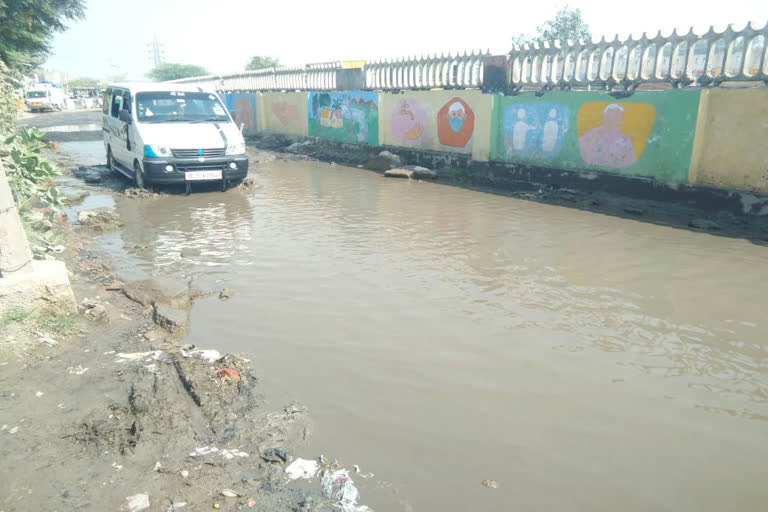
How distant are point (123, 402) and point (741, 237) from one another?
7545 millimetres

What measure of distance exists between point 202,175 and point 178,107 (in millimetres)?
1516

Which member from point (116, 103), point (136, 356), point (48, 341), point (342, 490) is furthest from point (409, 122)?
point (342, 490)

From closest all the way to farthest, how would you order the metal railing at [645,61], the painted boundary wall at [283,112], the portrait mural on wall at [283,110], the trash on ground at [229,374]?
the trash on ground at [229,374], the metal railing at [645,61], the painted boundary wall at [283,112], the portrait mural on wall at [283,110]

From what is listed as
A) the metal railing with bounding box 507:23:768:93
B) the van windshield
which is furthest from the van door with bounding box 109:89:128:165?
the metal railing with bounding box 507:23:768:93

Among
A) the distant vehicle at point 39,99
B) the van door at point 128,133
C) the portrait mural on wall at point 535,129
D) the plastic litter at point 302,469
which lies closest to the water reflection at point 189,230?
the van door at point 128,133

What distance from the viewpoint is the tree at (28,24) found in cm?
1664

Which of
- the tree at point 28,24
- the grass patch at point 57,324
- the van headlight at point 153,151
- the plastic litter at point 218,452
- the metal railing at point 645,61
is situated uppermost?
the tree at point 28,24

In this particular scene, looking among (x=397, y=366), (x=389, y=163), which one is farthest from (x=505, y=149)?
(x=397, y=366)

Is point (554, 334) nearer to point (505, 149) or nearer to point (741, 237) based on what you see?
point (741, 237)

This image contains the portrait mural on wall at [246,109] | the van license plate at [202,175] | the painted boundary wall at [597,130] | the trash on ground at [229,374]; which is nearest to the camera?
the trash on ground at [229,374]

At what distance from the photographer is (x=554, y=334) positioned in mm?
4402

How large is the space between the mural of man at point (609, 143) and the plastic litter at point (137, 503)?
8.85 meters

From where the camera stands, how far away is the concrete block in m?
3.91

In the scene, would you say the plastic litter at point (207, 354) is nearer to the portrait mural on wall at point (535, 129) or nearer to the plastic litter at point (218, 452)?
the plastic litter at point (218, 452)
